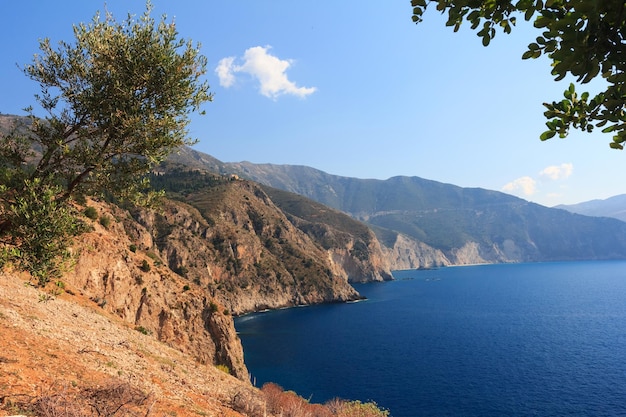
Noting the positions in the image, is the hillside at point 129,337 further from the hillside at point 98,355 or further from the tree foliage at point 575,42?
the tree foliage at point 575,42

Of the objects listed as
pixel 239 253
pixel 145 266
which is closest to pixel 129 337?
pixel 145 266

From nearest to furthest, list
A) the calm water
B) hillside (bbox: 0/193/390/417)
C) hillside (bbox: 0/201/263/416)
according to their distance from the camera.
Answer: hillside (bbox: 0/201/263/416), hillside (bbox: 0/193/390/417), the calm water

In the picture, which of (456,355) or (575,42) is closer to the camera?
(575,42)

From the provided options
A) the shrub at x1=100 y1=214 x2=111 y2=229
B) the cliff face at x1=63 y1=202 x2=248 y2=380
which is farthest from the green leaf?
the shrub at x1=100 y1=214 x2=111 y2=229

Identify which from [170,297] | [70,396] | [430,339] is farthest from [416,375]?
[70,396]

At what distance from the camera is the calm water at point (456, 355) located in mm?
53062

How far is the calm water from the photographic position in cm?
5306

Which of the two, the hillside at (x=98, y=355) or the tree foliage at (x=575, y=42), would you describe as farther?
Result: the hillside at (x=98, y=355)

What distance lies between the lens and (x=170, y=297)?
5356cm

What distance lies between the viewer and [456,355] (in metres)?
75.0

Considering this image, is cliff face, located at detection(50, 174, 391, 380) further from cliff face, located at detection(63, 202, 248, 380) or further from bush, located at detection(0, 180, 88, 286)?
bush, located at detection(0, 180, 88, 286)

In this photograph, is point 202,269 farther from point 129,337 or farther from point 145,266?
point 129,337

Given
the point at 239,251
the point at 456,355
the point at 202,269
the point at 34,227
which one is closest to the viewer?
the point at 34,227

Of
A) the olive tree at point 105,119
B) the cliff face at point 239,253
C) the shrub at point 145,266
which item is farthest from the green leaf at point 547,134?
the cliff face at point 239,253
